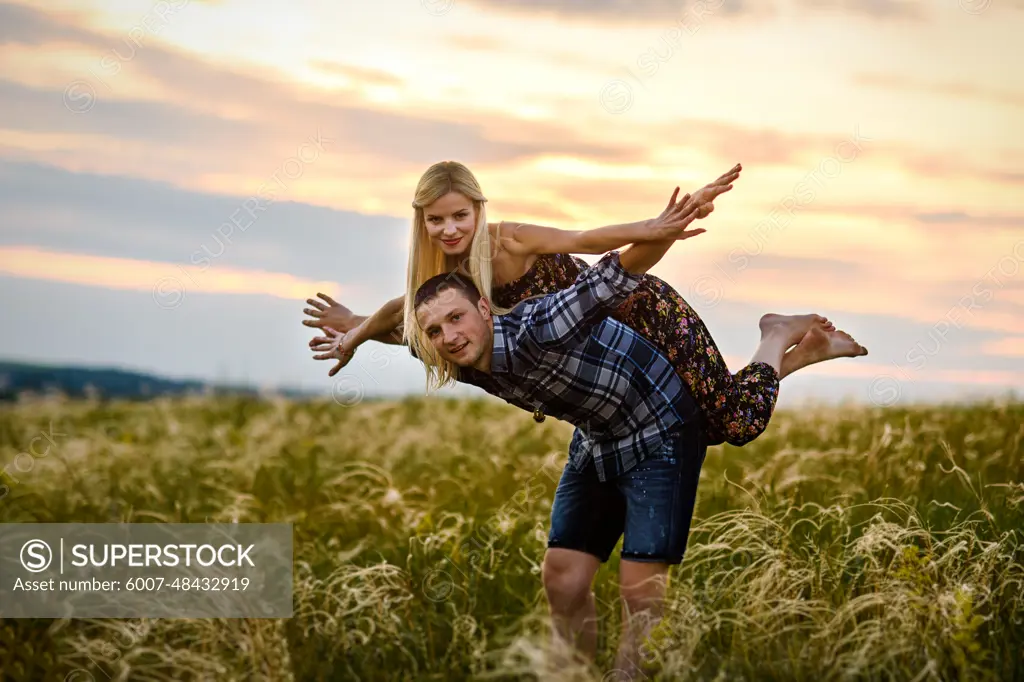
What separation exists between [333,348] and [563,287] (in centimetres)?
112

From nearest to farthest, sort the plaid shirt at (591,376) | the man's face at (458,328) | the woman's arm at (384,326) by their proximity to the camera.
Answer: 1. the plaid shirt at (591,376)
2. the man's face at (458,328)
3. the woman's arm at (384,326)

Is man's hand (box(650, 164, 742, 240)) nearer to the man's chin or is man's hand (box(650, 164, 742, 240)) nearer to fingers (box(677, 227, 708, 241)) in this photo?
fingers (box(677, 227, 708, 241))

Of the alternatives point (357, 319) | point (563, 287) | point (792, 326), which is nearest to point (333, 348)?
point (357, 319)

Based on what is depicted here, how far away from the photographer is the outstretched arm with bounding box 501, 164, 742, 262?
4270 millimetres

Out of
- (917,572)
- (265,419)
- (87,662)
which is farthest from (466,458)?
(917,572)

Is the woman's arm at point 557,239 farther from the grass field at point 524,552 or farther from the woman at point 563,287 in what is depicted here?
the grass field at point 524,552

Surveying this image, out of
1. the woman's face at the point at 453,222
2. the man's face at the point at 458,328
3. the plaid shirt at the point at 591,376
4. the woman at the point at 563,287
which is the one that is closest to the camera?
the plaid shirt at the point at 591,376

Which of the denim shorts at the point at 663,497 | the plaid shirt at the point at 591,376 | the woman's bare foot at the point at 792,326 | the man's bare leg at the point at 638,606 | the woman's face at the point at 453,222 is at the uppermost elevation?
the woman's face at the point at 453,222

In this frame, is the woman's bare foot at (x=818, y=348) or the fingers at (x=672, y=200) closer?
the fingers at (x=672, y=200)

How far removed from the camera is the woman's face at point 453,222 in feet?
A: 16.2

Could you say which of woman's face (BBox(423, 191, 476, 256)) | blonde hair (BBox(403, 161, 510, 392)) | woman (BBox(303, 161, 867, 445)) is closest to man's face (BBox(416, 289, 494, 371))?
woman (BBox(303, 161, 867, 445))

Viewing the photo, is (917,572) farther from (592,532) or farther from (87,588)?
(87,588)

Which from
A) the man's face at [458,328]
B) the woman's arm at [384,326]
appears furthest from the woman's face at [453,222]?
the man's face at [458,328]

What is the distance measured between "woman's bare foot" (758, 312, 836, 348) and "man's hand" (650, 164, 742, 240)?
47.6 inches
